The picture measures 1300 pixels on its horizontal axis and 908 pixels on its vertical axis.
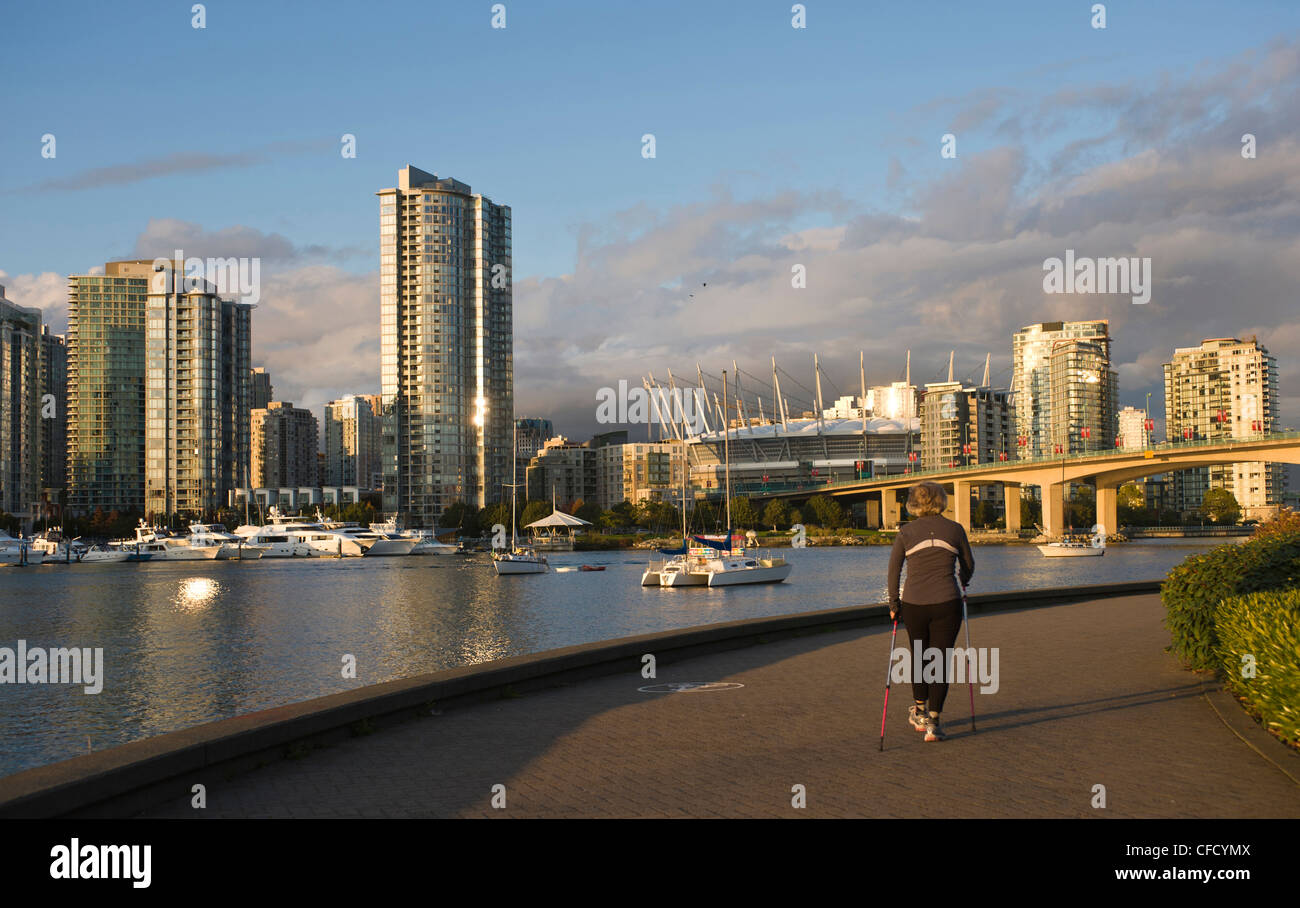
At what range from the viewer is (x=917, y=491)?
966cm

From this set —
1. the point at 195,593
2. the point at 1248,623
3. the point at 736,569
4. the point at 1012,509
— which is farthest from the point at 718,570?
the point at 1012,509

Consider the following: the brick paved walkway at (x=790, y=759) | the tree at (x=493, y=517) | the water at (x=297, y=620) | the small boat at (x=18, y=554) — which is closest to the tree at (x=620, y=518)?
the tree at (x=493, y=517)

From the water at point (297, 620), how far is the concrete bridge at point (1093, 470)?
17224 millimetres

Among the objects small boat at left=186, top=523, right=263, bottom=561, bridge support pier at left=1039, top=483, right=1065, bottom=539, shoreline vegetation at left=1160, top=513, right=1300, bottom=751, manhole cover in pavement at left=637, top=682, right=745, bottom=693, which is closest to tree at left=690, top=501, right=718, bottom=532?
bridge support pier at left=1039, top=483, right=1065, bottom=539

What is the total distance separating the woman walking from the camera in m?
9.26

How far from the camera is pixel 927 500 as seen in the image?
9.56 metres

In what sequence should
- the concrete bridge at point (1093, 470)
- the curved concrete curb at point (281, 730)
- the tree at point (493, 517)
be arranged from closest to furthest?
the curved concrete curb at point (281, 730)
the concrete bridge at point (1093, 470)
the tree at point (493, 517)

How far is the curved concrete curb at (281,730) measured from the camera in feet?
22.9

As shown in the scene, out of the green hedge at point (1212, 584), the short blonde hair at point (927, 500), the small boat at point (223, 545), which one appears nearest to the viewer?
the short blonde hair at point (927, 500)

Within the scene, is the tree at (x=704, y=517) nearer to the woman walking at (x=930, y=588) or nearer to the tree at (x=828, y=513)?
the tree at (x=828, y=513)

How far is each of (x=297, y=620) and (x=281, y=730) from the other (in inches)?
1596
